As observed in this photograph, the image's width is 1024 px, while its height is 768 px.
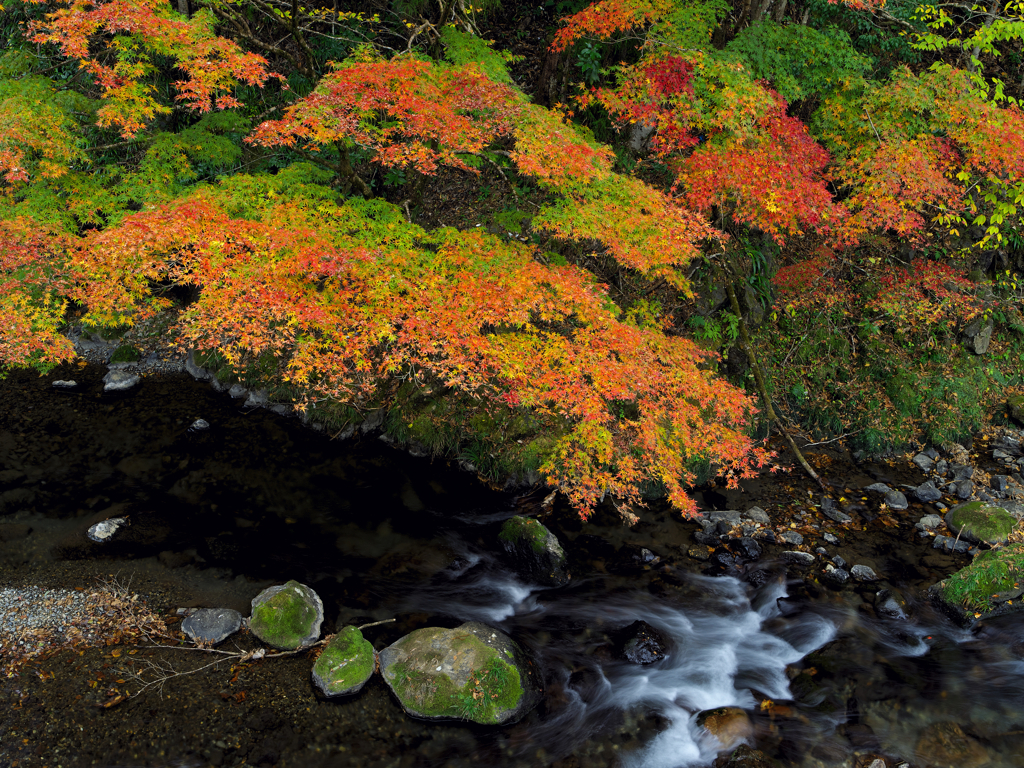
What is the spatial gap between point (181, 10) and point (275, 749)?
44.1 ft

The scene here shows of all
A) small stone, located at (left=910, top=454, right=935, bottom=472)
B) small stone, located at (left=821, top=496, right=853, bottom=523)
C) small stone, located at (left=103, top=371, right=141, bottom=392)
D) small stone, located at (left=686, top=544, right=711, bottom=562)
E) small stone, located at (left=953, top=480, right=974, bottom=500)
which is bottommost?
small stone, located at (left=103, top=371, right=141, bottom=392)

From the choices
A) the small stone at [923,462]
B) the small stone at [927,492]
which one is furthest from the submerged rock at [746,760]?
the small stone at [923,462]

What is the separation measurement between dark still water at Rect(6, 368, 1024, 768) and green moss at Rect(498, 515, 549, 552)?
1.14 ft

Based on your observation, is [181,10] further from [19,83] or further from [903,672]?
[903,672]

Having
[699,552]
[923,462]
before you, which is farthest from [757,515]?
[923,462]

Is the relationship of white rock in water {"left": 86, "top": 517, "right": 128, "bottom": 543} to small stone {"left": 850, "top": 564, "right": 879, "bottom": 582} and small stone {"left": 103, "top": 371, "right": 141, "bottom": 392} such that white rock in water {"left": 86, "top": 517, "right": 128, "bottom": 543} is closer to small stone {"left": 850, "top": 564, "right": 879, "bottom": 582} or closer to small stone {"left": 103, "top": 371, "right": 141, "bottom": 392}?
small stone {"left": 103, "top": 371, "right": 141, "bottom": 392}

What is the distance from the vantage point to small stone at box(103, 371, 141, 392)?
12.3 metres

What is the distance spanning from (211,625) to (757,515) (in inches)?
340

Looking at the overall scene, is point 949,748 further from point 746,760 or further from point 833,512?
point 833,512

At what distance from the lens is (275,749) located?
5902mm

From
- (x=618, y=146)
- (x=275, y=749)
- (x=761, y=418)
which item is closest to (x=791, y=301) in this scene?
(x=761, y=418)

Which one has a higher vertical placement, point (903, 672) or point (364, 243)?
point (364, 243)

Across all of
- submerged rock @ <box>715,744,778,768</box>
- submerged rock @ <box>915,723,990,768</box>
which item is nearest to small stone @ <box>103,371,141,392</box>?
submerged rock @ <box>715,744,778,768</box>

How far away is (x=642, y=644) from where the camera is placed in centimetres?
789
